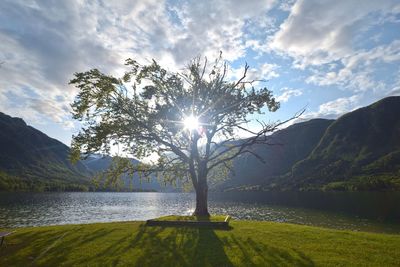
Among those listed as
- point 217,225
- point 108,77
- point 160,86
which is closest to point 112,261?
point 217,225

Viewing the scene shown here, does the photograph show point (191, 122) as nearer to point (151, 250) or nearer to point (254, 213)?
point (151, 250)

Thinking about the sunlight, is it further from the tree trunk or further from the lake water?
the lake water

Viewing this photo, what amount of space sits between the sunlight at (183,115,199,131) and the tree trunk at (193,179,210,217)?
6844mm

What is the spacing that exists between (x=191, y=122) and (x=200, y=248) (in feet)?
70.5

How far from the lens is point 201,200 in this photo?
37781 mm

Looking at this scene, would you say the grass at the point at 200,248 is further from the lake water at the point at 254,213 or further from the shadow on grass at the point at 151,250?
the lake water at the point at 254,213

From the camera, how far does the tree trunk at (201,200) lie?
37.1 m

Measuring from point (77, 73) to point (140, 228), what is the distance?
58.5ft

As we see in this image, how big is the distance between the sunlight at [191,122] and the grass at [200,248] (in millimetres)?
15730

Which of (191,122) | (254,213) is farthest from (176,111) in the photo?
(254,213)

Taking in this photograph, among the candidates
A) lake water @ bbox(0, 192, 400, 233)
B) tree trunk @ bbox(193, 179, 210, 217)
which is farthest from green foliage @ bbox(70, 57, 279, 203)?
lake water @ bbox(0, 192, 400, 233)

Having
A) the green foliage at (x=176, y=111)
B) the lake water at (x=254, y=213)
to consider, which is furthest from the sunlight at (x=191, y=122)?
the lake water at (x=254, y=213)

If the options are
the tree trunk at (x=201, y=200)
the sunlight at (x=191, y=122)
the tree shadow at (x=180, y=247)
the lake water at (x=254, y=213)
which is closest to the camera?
the tree shadow at (x=180, y=247)

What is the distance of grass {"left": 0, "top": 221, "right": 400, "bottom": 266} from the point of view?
16141 mm
